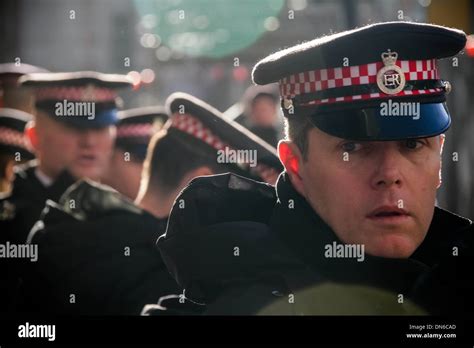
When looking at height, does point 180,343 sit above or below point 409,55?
below

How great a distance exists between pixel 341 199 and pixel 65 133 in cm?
220

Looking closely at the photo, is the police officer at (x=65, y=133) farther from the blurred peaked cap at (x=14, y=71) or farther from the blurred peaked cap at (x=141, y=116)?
the blurred peaked cap at (x=141, y=116)

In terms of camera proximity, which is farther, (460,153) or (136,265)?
(460,153)

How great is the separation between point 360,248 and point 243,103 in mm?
3583

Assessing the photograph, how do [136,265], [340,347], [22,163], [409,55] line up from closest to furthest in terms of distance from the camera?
[409,55], [340,347], [136,265], [22,163]

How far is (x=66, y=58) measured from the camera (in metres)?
4.43

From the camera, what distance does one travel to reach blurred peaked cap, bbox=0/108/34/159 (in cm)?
500

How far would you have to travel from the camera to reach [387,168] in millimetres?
2361

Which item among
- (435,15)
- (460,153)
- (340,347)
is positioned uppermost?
(435,15)

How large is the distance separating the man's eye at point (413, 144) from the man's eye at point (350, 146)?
128 mm

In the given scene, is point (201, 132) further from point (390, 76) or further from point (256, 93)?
point (256, 93)

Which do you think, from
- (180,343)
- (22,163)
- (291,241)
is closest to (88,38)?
(22,163)

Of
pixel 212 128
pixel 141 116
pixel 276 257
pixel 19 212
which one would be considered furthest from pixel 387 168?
pixel 141 116

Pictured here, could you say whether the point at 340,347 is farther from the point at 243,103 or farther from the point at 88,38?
the point at 243,103
